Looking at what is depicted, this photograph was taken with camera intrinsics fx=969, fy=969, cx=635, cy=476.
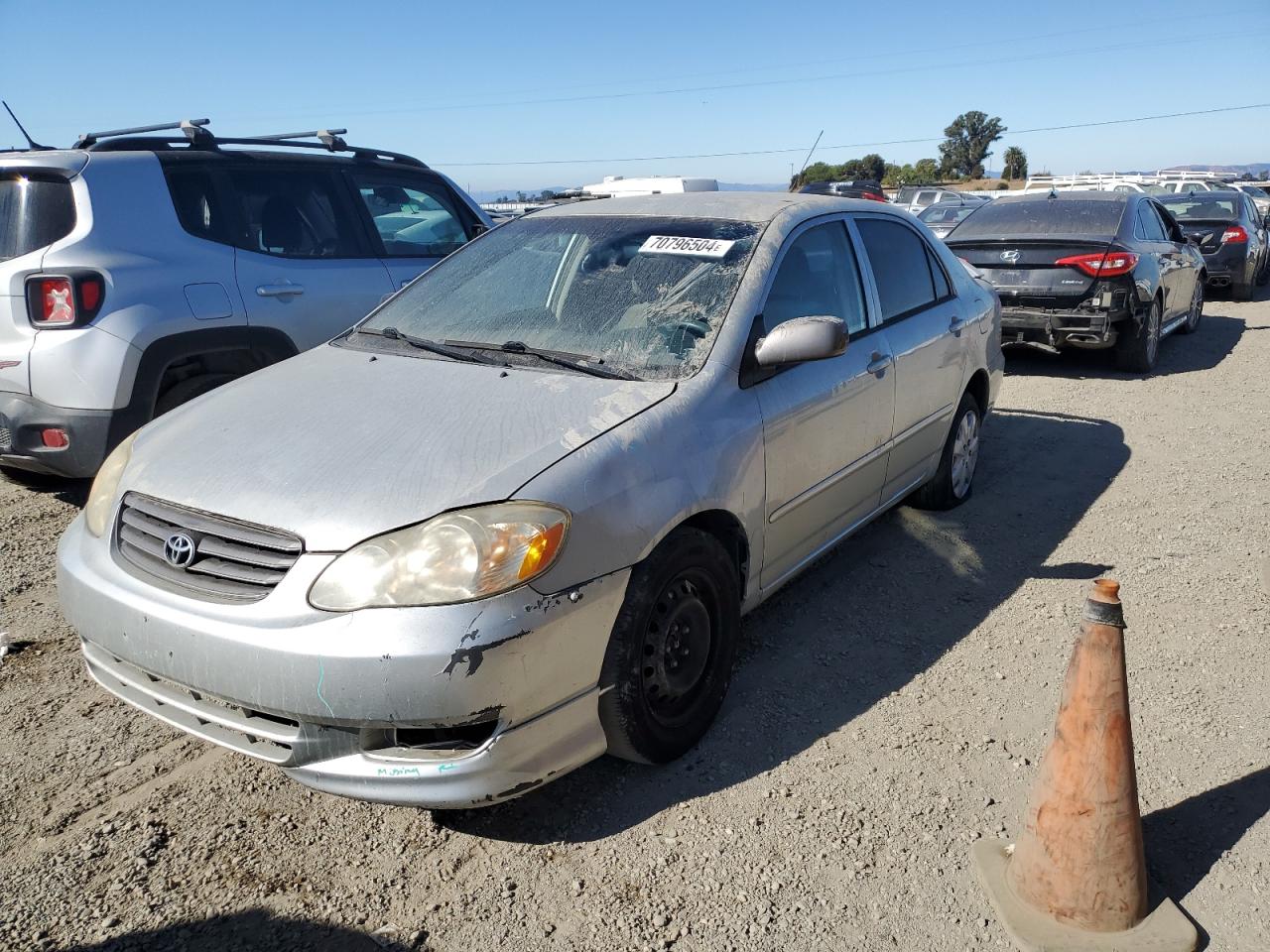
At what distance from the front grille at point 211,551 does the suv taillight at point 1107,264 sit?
7.73m

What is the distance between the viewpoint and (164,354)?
182 inches

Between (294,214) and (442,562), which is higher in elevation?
(294,214)

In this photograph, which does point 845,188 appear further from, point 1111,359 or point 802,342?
point 802,342

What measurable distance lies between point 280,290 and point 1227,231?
13168mm

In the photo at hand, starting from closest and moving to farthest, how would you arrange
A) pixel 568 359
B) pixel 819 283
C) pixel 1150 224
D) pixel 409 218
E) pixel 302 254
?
pixel 568 359 < pixel 819 283 < pixel 302 254 < pixel 409 218 < pixel 1150 224

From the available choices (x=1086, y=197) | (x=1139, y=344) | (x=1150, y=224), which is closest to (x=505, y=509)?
(x=1139, y=344)

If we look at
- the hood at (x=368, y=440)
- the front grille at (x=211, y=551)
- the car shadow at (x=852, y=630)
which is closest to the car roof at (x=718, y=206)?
the hood at (x=368, y=440)

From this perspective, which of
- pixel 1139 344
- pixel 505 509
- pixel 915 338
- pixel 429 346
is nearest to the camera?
pixel 505 509

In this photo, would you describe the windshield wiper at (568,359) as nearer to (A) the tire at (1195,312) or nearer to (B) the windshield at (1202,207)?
(A) the tire at (1195,312)

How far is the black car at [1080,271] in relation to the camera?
325 inches

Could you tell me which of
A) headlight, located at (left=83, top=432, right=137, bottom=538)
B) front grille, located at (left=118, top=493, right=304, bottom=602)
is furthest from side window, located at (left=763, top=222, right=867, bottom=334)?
headlight, located at (left=83, top=432, right=137, bottom=538)

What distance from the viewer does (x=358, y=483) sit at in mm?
2545

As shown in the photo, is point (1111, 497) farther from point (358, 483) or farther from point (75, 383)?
point (75, 383)

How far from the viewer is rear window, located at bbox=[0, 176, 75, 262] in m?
4.50
